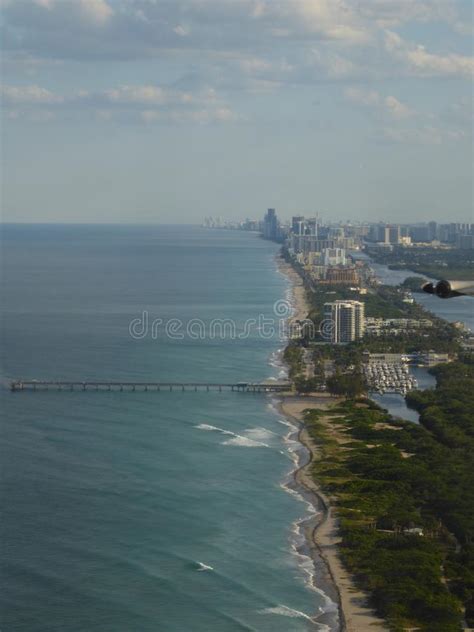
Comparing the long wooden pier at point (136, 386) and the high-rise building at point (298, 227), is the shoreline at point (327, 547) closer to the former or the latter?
the long wooden pier at point (136, 386)

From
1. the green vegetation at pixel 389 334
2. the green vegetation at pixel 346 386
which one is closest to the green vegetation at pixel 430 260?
the green vegetation at pixel 389 334

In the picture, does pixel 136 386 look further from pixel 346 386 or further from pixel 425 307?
pixel 425 307

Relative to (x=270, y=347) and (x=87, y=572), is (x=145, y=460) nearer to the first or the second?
(x=87, y=572)

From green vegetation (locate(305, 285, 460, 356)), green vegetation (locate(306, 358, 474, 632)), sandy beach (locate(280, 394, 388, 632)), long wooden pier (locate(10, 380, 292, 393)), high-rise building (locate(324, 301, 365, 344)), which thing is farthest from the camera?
high-rise building (locate(324, 301, 365, 344))

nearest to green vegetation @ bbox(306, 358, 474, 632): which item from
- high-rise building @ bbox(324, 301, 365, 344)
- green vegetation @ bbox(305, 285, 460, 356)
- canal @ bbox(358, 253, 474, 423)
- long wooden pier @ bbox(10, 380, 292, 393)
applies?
canal @ bbox(358, 253, 474, 423)

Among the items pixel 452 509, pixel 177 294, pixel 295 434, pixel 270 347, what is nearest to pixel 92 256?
pixel 177 294

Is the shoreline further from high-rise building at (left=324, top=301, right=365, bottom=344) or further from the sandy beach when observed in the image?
high-rise building at (left=324, top=301, right=365, bottom=344)

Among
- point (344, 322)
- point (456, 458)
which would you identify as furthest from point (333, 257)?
point (456, 458)
